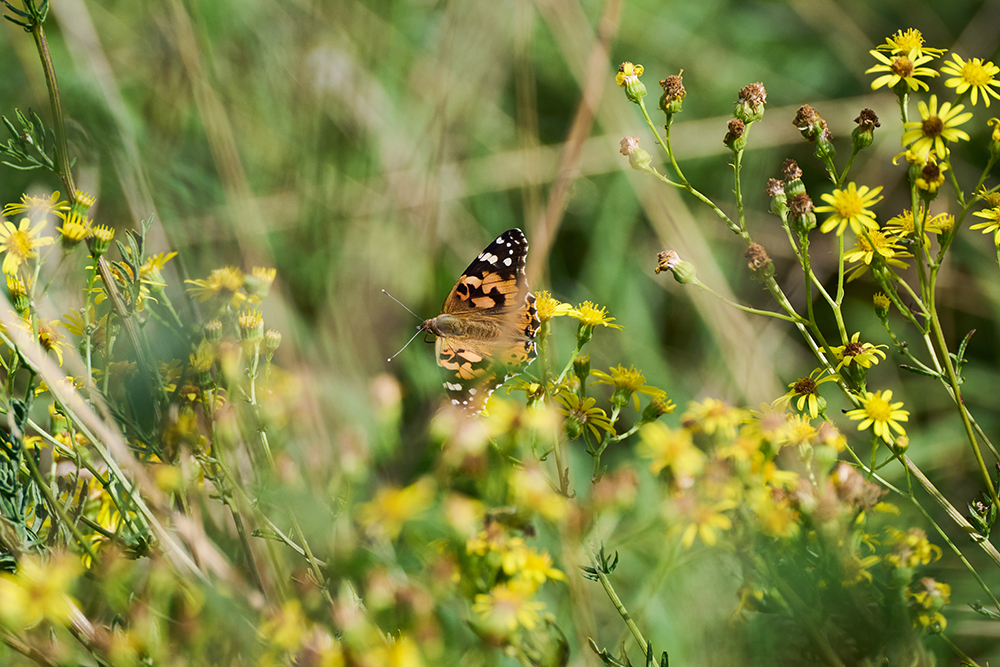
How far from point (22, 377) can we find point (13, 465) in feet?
6.68

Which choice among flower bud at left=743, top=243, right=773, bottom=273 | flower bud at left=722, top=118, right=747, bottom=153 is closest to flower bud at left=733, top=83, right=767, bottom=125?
flower bud at left=722, top=118, right=747, bottom=153

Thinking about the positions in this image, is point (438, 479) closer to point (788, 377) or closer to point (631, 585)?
point (631, 585)

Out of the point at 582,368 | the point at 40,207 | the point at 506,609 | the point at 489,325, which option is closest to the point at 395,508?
the point at 506,609

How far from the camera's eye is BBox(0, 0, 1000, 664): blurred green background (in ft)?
10.8

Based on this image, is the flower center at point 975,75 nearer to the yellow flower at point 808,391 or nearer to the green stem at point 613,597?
the yellow flower at point 808,391

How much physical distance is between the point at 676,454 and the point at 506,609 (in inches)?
20.3

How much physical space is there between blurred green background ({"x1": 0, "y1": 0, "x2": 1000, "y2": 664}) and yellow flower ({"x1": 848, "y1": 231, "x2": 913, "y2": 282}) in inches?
46.0

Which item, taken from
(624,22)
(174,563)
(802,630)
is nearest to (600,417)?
(802,630)

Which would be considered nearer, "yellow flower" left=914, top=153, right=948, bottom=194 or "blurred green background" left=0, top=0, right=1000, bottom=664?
"yellow flower" left=914, top=153, right=948, bottom=194

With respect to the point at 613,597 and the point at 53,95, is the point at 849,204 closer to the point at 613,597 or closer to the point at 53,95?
the point at 613,597

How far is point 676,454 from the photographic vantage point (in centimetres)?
153

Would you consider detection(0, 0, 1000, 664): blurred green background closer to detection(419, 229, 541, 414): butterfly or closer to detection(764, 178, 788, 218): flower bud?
detection(419, 229, 541, 414): butterfly

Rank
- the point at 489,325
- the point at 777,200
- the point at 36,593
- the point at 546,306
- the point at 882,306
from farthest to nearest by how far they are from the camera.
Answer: the point at 489,325 → the point at 546,306 → the point at 882,306 → the point at 777,200 → the point at 36,593

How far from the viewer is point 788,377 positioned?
3902 mm
